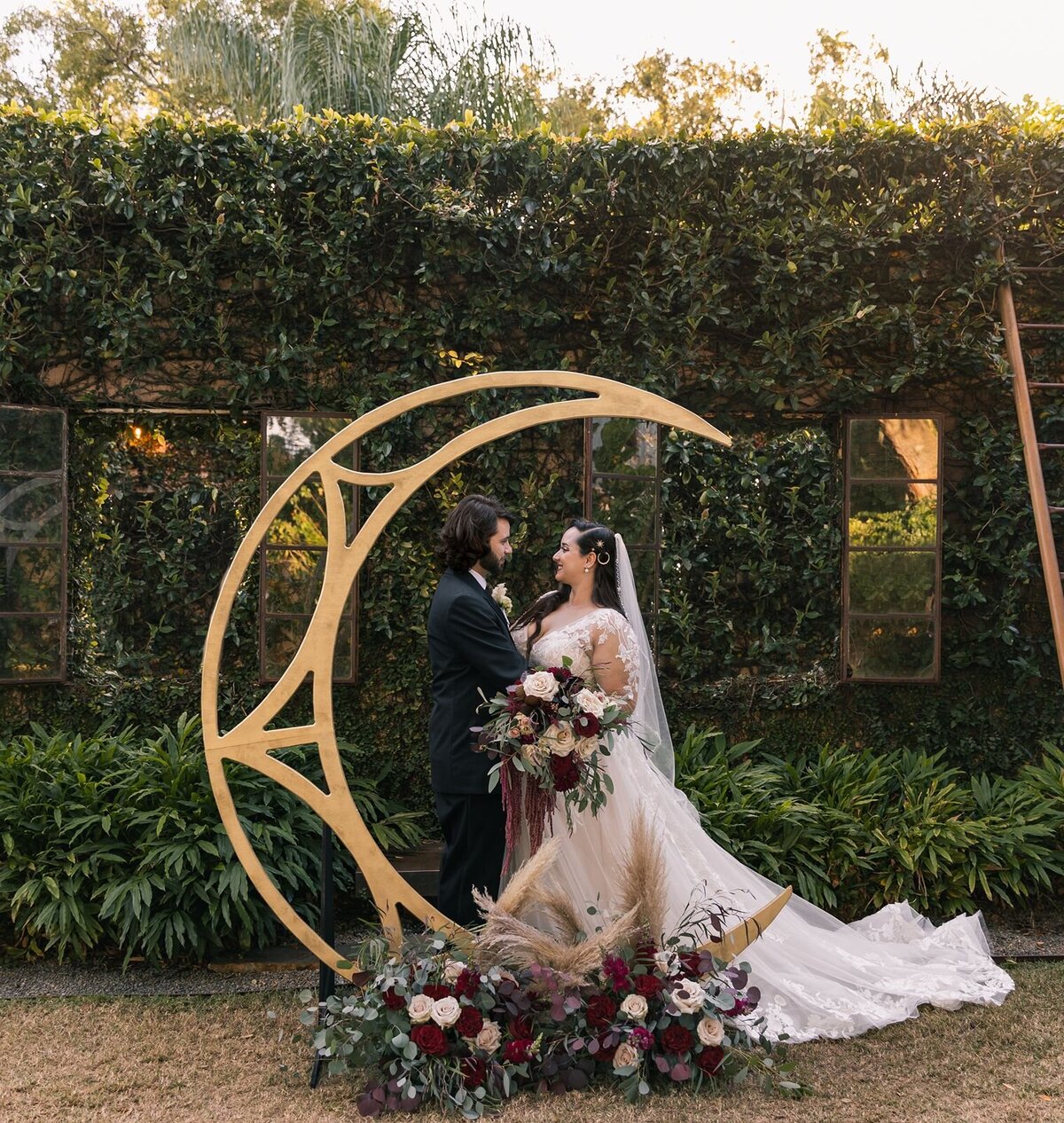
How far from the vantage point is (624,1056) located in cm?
322

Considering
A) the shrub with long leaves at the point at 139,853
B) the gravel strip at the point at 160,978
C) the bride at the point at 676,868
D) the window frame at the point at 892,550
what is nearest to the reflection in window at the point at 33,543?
the shrub with long leaves at the point at 139,853

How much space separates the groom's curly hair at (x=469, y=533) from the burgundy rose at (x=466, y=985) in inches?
52.7

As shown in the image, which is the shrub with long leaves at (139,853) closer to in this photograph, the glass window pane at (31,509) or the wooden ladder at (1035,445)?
the glass window pane at (31,509)

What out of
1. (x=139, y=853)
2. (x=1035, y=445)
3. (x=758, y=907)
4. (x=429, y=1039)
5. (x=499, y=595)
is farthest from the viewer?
(x=1035, y=445)

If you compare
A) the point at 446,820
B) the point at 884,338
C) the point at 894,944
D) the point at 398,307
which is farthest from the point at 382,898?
the point at 884,338

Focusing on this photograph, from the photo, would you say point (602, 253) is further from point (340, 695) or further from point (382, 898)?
point (382, 898)

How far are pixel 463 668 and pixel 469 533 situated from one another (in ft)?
1.55

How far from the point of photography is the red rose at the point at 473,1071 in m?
3.18

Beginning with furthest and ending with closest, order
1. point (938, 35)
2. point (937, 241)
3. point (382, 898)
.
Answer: point (938, 35)
point (937, 241)
point (382, 898)

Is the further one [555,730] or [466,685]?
[466,685]

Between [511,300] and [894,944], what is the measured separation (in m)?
3.63

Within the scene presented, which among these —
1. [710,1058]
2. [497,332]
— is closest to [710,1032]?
[710,1058]

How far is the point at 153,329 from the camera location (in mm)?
5543

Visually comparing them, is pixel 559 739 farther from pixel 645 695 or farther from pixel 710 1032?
pixel 710 1032
